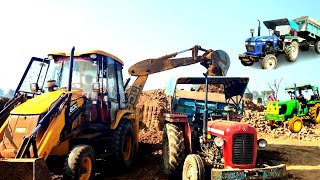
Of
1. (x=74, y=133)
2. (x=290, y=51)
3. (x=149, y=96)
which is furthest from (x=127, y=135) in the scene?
(x=149, y=96)

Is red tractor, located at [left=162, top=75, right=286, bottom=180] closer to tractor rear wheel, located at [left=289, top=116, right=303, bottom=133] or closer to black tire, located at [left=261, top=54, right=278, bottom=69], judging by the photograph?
black tire, located at [left=261, top=54, right=278, bottom=69]

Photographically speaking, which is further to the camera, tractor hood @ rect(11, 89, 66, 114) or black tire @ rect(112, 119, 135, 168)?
black tire @ rect(112, 119, 135, 168)

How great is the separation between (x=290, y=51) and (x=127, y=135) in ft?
22.4

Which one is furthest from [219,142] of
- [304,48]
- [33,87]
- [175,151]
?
[304,48]

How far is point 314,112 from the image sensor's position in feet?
56.3

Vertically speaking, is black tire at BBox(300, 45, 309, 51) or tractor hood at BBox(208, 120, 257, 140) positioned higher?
black tire at BBox(300, 45, 309, 51)

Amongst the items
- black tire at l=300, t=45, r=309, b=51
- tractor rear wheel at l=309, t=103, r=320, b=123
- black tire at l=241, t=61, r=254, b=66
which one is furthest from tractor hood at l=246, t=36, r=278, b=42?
tractor rear wheel at l=309, t=103, r=320, b=123

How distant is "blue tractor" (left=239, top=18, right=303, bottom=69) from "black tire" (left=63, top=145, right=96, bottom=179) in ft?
24.6

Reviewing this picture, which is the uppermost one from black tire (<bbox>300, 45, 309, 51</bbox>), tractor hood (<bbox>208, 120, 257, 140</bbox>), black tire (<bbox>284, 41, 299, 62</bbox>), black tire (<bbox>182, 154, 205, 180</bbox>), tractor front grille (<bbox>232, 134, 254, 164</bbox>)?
black tire (<bbox>300, 45, 309, 51</bbox>)

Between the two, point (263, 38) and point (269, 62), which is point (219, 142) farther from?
point (263, 38)

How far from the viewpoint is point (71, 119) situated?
6953 millimetres

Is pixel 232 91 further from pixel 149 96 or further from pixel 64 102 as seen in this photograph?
pixel 149 96

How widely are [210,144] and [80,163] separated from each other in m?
2.67

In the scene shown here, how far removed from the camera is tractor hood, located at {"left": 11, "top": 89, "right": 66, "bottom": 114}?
6363 mm
